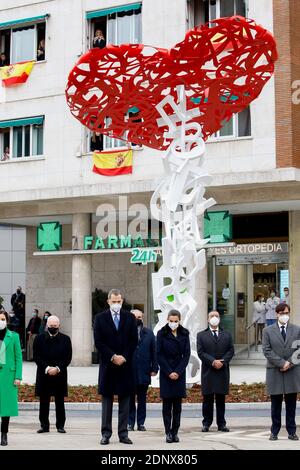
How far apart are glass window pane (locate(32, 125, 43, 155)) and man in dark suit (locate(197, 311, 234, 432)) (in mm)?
18810

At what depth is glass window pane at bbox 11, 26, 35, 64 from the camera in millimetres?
33812

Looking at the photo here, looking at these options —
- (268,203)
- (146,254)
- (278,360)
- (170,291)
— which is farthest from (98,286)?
(278,360)

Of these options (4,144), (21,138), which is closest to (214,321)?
(21,138)

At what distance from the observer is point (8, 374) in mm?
13273

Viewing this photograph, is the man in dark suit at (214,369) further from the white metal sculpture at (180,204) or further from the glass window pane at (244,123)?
the glass window pane at (244,123)

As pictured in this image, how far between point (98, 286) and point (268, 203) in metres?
10.0

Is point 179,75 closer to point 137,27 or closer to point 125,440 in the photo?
point 125,440

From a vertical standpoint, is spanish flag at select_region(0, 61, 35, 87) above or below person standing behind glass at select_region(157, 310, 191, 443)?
above

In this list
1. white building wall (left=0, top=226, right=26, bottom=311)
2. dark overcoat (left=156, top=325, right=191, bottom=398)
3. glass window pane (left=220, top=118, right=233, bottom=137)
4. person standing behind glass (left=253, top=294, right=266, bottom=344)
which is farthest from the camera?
white building wall (left=0, top=226, right=26, bottom=311)

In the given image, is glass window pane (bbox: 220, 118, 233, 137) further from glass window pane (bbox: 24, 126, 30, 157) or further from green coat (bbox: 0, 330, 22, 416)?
green coat (bbox: 0, 330, 22, 416)

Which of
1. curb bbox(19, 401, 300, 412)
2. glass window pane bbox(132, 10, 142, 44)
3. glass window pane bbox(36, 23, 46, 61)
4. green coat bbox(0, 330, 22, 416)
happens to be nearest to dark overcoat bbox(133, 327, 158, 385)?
green coat bbox(0, 330, 22, 416)

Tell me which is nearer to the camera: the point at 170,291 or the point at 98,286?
the point at 170,291
